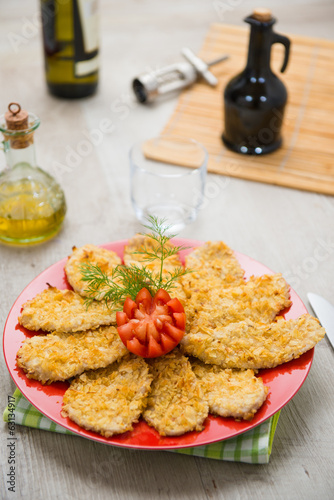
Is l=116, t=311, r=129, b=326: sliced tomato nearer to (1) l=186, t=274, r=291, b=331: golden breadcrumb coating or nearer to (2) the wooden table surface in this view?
(1) l=186, t=274, r=291, b=331: golden breadcrumb coating

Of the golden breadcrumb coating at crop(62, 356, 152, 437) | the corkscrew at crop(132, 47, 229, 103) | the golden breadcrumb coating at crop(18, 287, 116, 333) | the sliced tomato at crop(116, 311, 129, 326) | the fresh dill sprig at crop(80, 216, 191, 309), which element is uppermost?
the sliced tomato at crop(116, 311, 129, 326)

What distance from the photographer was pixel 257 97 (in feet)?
7.34

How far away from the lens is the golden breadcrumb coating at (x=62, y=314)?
1.39m

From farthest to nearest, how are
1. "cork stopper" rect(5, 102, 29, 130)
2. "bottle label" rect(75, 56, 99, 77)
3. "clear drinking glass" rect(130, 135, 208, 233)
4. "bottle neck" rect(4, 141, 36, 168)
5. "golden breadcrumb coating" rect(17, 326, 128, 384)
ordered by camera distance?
"bottle label" rect(75, 56, 99, 77) < "clear drinking glass" rect(130, 135, 208, 233) < "bottle neck" rect(4, 141, 36, 168) < "cork stopper" rect(5, 102, 29, 130) < "golden breadcrumb coating" rect(17, 326, 128, 384)

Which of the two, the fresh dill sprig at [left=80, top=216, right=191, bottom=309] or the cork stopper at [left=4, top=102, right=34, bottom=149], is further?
the cork stopper at [left=4, top=102, right=34, bottom=149]

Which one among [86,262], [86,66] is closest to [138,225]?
[86,262]

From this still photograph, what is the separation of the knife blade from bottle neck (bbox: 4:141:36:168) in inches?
37.6

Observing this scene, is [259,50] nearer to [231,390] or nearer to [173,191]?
[173,191]

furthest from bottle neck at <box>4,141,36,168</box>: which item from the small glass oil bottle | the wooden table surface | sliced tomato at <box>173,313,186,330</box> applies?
sliced tomato at <box>173,313,186,330</box>

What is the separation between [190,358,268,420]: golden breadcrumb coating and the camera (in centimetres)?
123

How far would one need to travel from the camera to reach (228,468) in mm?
1287

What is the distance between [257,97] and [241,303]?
106cm

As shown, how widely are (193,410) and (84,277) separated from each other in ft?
1.56

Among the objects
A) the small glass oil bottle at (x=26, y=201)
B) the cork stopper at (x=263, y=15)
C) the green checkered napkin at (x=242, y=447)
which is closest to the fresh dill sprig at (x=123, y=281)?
the green checkered napkin at (x=242, y=447)
